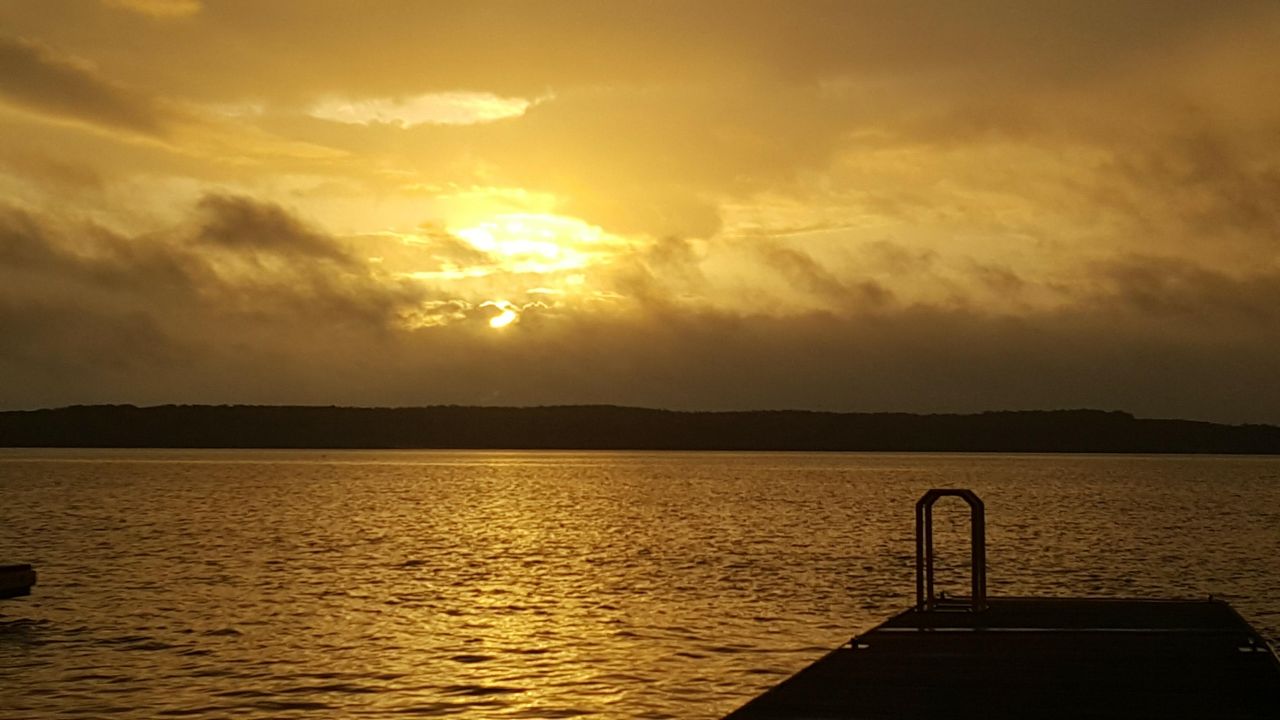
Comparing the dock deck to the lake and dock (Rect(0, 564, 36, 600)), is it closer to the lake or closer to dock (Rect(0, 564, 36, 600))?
the lake

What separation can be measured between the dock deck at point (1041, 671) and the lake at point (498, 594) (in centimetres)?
406

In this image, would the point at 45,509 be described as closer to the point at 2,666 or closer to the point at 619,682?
the point at 2,666

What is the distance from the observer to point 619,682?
989 inches

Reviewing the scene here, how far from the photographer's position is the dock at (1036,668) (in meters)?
15.8

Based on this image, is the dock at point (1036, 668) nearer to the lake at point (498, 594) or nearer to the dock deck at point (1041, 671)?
the dock deck at point (1041, 671)

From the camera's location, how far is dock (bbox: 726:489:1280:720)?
621 inches

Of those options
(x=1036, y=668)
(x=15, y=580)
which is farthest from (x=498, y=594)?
(x=1036, y=668)

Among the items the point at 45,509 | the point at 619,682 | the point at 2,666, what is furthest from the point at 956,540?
the point at 45,509

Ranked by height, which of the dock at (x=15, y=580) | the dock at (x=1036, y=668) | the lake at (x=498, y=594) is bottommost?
the lake at (x=498, y=594)

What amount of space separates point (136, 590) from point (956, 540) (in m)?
40.9

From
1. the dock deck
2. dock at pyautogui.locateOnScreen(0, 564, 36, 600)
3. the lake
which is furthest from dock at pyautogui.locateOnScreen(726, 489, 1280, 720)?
dock at pyautogui.locateOnScreen(0, 564, 36, 600)

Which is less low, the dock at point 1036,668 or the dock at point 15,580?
the dock at point 1036,668

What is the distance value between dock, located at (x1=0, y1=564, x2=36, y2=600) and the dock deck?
2256 cm

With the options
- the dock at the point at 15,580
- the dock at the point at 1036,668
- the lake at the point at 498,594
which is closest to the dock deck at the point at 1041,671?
the dock at the point at 1036,668
